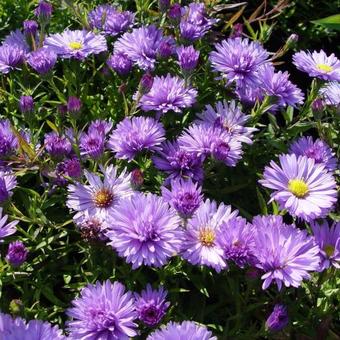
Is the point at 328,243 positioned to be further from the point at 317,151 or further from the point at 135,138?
the point at 135,138

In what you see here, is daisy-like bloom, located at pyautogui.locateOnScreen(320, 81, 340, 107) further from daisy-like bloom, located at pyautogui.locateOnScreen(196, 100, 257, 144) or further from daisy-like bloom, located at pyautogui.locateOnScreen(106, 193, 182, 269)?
daisy-like bloom, located at pyautogui.locateOnScreen(106, 193, 182, 269)

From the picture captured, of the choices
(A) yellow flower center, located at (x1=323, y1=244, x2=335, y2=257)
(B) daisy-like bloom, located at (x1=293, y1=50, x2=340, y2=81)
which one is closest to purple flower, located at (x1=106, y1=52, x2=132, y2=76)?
(B) daisy-like bloom, located at (x1=293, y1=50, x2=340, y2=81)

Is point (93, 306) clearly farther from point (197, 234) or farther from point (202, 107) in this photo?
point (202, 107)

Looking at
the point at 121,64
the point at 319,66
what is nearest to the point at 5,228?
the point at 121,64

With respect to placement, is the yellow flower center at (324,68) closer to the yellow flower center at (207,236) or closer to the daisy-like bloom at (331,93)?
the daisy-like bloom at (331,93)

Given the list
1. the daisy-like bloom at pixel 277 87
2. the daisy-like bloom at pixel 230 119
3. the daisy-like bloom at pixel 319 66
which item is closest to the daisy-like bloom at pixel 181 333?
the daisy-like bloom at pixel 230 119

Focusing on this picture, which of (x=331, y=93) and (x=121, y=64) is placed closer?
(x=121, y=64)

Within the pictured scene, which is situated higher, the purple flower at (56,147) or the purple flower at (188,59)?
the purple flower at (188,59)

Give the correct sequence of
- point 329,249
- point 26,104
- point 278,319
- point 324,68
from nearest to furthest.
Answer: point 278,319 → point 329,249 → point 26,104 → point 324,68
